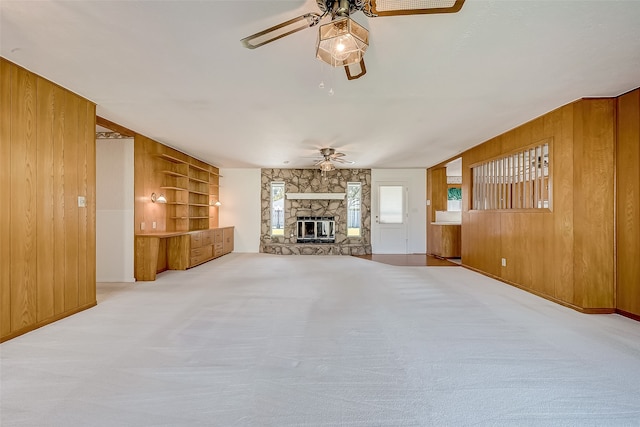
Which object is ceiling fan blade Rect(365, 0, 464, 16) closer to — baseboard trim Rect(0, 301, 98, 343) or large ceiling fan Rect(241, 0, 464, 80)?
large ceiling fan Rect(241, 0, 464, 80)

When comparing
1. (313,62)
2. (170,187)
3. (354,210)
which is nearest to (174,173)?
(170,187)

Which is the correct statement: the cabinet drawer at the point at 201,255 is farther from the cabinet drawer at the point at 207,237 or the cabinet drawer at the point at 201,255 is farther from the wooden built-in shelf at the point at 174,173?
the wooden built-in shelf at the point at 174,173

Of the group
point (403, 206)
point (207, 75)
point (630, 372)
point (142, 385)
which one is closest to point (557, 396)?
point (630, 372)

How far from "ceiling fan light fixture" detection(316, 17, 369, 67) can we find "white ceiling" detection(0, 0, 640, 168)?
1.06ft

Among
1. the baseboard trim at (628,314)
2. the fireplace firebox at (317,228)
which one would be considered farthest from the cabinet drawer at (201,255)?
the baseboard trim at (628,314)

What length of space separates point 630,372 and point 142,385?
346 centimetres

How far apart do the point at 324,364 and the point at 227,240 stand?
704 centimetres

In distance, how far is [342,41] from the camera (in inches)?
74.4

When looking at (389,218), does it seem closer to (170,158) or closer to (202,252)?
(202,252)

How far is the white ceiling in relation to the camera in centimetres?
209

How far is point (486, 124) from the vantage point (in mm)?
4617

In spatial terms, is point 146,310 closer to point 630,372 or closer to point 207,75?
point 207,75

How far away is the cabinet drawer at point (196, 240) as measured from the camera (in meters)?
6.50

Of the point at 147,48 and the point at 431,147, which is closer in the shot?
the point at 147,48
